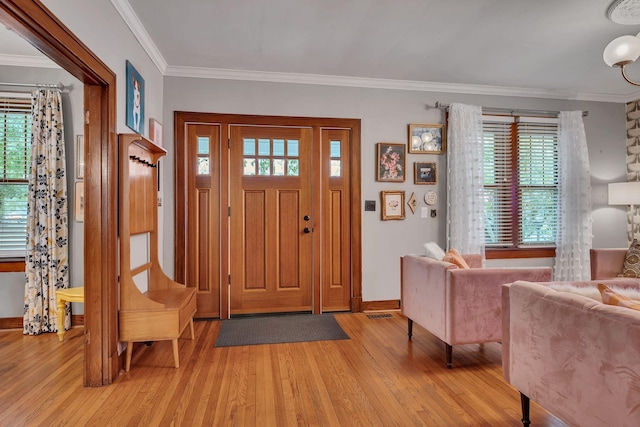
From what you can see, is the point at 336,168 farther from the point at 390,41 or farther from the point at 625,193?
the point at 625,193

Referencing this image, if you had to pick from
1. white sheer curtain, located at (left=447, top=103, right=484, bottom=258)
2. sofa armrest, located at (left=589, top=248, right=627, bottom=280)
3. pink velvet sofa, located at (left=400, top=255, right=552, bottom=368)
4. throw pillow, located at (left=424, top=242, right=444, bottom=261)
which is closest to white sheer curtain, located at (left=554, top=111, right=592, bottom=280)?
sofa armrest, located at (left=589, top=248, right=627, bottom=280)

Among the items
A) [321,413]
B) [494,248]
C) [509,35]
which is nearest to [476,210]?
[494,248]

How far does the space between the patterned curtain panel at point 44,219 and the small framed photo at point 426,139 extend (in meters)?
3.64

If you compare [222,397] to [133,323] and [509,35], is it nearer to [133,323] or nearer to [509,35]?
[133,323]

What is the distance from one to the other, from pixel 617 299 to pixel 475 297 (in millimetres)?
1115

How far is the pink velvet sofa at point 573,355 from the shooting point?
126 centimetres

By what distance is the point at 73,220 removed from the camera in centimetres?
344

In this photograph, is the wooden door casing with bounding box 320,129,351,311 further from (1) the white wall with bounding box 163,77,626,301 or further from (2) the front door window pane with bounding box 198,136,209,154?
(2) the front door window pane with bounding box 198,136,209,154

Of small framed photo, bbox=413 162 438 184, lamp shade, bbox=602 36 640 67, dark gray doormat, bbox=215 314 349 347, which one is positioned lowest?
dark gray doormat, bbox=215 314 349 347

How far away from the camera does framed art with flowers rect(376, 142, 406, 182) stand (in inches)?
158

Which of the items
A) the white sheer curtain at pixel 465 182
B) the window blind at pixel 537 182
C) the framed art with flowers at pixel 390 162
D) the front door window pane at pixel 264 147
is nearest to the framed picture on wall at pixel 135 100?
the front door window pane at pixel 264 147

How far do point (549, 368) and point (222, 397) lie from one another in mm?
1789

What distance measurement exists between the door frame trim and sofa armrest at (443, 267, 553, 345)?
154cm

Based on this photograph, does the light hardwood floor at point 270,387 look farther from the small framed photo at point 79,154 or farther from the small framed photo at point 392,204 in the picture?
the small framed photo at point 79,154
